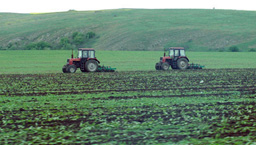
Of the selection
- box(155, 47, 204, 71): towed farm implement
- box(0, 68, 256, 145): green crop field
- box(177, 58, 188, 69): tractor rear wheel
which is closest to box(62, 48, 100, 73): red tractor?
box(155, 47, 204, 71): towed farm implement

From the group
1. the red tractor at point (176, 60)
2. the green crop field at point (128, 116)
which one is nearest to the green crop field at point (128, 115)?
A: the green crop field at point (128, 116)

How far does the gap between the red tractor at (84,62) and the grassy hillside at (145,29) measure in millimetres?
48385

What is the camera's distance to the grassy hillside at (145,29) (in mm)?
86875

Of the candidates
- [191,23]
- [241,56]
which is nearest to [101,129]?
[241,56]

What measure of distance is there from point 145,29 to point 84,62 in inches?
2625

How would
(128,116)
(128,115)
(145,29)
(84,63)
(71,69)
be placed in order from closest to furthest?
(128,116) < (128,115) < (71,69) < (84,63) < (145,29)

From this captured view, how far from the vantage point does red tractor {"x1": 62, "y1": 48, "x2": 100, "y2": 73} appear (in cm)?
3366

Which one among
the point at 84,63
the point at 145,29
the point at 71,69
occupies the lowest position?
the point at 71,69

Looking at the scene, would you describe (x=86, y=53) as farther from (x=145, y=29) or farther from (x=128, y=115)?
(x=145, y=29)

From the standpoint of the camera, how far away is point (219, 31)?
91438 mm

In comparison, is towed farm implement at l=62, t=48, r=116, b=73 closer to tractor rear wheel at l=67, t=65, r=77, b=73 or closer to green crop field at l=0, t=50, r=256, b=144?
tractor rear wheel at l=67, t=65, r=77, b=73

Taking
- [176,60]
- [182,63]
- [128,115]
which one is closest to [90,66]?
[176,60]

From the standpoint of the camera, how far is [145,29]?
99.7m

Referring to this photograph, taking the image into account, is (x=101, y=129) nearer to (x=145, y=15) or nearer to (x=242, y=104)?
(x=242, y=104)
